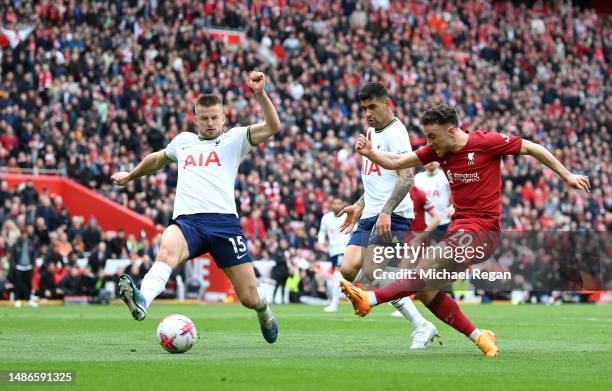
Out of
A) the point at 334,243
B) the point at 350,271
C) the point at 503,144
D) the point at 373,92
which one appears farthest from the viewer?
the point at 334,243

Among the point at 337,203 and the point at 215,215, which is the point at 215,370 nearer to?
the point at 215,215

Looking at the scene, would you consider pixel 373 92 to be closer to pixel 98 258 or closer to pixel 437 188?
pixel 437 188

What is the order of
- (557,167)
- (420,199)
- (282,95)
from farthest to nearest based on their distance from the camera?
(282,95) → (420,199) → (557,167)

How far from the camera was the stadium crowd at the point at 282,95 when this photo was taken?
29.0 meters

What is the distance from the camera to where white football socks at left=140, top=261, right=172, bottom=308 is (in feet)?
33.9

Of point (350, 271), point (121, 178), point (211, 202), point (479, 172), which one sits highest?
point (479, 172)

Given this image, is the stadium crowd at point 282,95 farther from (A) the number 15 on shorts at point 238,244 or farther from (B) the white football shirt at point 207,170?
(A) the number 15 on shorts at point 238,244

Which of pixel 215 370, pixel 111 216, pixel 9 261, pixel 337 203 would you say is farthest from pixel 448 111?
pixel 111 216

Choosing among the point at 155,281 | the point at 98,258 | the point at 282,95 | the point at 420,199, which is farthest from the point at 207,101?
the point at 282,95

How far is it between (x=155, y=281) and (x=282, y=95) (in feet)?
84.4

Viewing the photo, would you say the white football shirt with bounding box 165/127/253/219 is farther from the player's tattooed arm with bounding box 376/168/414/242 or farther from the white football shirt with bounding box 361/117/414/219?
the white football shirt with bounding box 361/117/414/219

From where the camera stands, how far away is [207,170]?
11016 mm

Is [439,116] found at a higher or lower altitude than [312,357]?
higher

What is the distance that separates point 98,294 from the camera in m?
25.9
